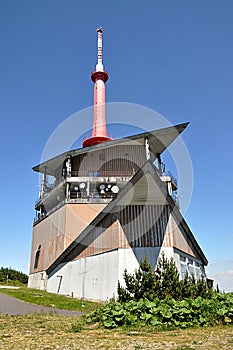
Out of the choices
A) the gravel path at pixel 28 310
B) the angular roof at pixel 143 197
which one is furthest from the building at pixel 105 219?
the gravel path at pixel 28 310

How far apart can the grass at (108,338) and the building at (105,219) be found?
1002 cm

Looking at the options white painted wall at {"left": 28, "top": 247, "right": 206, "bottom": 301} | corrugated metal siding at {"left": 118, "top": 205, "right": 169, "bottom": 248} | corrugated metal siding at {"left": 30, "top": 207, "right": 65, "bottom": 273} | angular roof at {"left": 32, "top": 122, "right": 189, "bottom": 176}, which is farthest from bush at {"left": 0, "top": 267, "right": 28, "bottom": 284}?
corrugated metal siding at {"left": 118, "top": 205, "right": 169, "bottom": 248}

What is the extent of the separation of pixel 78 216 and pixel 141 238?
44.2 ft

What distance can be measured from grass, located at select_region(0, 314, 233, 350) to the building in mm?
10017

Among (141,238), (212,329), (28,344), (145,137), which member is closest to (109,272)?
(141,238)

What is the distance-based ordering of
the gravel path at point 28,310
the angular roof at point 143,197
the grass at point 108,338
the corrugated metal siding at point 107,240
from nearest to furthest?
the grass at point 108,338
the gravel path at point 28,310
the angular roof at point 143,197
the corrugated metal siding at point 107,240

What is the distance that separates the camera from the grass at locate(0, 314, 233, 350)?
19.4 feet

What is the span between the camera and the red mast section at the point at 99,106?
3994cm

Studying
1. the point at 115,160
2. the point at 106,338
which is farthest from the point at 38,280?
the point at 106,338

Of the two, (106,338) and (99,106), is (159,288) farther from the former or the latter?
(99,106)

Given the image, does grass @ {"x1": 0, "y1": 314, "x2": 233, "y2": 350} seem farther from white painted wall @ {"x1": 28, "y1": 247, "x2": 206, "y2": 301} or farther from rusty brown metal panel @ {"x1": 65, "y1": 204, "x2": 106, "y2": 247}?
rusty brown metal panel @ {"x1": 65, "y1": 204, "x2": 106, "y2": 247}

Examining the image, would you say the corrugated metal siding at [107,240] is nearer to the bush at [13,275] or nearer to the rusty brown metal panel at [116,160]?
the rusty brown metal panel at [116,160]

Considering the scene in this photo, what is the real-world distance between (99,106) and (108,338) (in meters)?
39.9

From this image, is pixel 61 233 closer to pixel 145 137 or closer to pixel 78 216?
pixel 78 216
